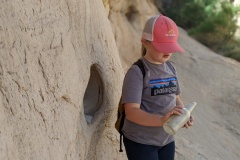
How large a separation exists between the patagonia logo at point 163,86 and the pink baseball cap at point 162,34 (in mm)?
154

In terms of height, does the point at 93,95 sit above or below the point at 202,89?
above

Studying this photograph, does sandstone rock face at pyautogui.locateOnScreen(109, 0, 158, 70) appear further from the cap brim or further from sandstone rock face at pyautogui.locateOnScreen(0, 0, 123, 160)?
the cap brim

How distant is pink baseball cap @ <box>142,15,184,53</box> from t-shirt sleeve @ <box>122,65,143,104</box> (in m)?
0.15

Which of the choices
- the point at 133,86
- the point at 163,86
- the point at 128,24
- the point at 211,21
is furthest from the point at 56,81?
the point at 211,21

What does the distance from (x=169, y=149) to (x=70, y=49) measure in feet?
2.32

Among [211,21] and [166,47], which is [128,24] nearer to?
[211,21]

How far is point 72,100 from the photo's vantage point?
2.50 metres

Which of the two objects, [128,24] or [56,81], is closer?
[56,81]

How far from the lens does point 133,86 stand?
2.31m

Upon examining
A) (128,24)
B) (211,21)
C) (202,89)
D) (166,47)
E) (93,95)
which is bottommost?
(211,21)

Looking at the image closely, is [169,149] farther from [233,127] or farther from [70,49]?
[233,127]

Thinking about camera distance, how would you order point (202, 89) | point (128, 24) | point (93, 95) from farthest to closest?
1. point (128, 24)
2. point (202, 89)
3. point (93, 95)

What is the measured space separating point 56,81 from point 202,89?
3832 mm

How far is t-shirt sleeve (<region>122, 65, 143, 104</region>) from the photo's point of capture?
7.54 ft
